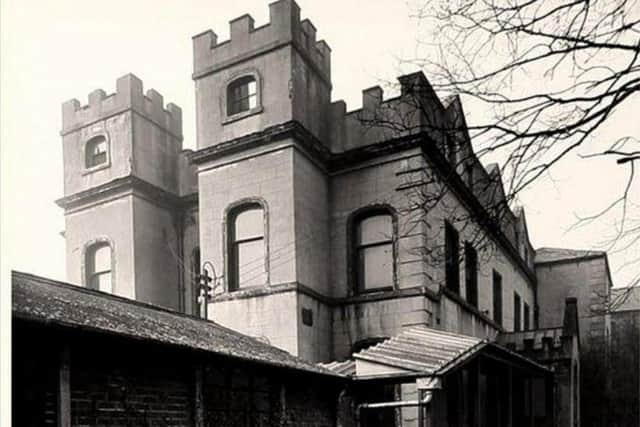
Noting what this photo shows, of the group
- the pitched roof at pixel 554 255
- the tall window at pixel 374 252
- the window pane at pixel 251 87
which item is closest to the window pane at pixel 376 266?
the tall window at pixel 374 252

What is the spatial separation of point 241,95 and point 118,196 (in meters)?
3.79

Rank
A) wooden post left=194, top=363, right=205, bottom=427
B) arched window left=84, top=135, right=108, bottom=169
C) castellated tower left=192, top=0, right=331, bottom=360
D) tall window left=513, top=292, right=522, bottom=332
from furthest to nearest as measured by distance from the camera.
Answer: tall window left=513, top=292, right=522, bottom=332
arched window left=84, top=135, right=108, bottom=169
castellated tower left=192, top=0, right=331, bottom=360
wooden post left=194, top=363, right=205, bottom=427

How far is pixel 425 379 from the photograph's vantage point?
270 inches

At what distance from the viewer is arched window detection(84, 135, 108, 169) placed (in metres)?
14.6

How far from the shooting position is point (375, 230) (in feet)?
40.3

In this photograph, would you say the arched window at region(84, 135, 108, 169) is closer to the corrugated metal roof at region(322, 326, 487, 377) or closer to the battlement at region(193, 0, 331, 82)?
the battlement at region(193, 0, 331, 82)

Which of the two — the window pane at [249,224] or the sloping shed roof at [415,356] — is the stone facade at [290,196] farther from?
the sloping shed roof at [415,356]

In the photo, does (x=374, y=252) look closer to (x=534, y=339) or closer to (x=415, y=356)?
(x=534, y=339)

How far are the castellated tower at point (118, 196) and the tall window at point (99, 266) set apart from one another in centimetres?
2

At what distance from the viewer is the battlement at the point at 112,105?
46.8ft

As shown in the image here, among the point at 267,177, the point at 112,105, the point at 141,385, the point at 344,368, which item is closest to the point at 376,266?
the point at 267,177

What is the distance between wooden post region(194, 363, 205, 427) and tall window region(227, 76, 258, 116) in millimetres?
7555

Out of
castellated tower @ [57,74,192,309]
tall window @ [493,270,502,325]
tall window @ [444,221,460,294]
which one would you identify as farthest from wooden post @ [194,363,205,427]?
tall window @ [493,270,502,325]

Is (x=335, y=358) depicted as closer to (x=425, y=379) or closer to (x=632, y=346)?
(x=425, y=379)
